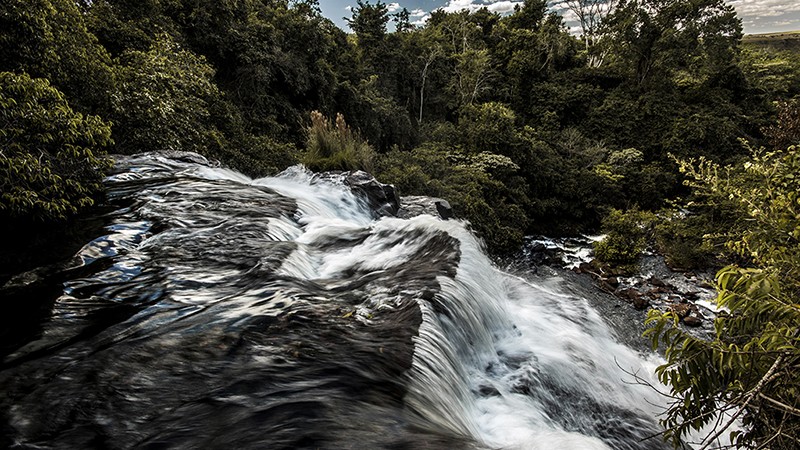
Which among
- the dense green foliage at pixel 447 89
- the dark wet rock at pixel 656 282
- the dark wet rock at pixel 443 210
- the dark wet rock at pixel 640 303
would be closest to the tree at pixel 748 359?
the dark wet rock at pixel 443 210

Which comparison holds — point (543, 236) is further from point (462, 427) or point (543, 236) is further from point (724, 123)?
point (462, 427)

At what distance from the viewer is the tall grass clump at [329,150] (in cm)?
746

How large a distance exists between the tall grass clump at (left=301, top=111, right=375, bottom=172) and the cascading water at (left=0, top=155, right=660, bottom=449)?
335 centimetres

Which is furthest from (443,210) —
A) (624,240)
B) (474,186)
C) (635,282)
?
(624,240)

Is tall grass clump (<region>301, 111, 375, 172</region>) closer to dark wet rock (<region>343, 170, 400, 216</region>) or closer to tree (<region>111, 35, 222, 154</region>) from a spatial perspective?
dark wet rock (<region>343, 170, 400, 216</region>)

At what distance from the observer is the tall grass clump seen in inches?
294

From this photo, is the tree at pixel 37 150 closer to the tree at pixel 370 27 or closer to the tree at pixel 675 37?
the tree at pixel 370 27

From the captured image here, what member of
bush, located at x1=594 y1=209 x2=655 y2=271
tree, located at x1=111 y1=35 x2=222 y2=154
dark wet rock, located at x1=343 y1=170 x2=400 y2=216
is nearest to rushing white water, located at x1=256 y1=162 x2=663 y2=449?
dark wet rock, located at x1=343 y1=170 x2=400 y2=216

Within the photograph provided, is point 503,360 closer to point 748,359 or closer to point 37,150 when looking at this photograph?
point 748,359

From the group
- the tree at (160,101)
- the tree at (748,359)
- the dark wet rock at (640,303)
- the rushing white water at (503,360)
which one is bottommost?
the dark wet rock at (640,303)

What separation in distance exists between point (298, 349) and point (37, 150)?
9.92 feet

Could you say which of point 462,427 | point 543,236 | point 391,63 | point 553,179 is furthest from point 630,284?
point 391,63

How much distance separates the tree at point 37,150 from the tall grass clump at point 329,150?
416cm

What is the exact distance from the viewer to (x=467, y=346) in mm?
2611
